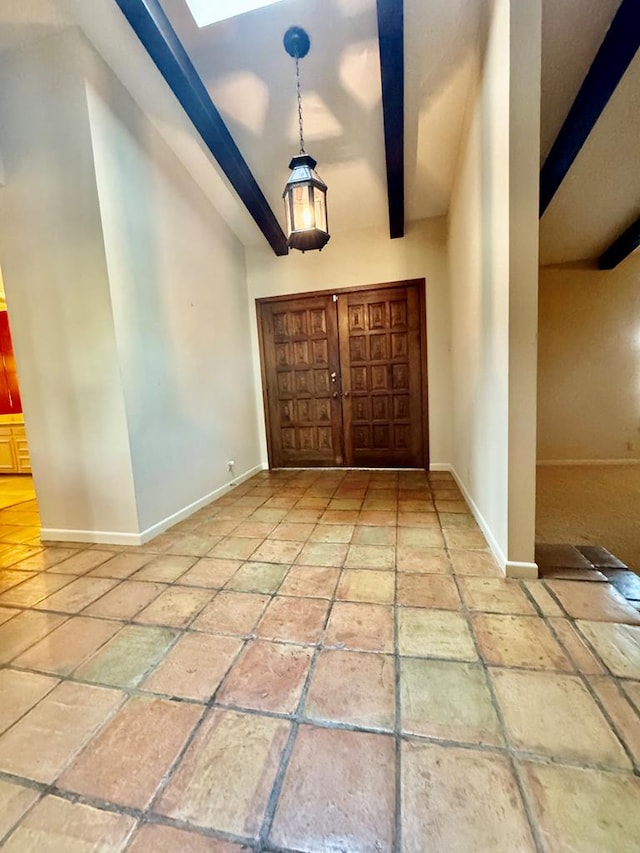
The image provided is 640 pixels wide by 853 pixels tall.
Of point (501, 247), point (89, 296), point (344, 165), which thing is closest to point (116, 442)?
point (89, 296)

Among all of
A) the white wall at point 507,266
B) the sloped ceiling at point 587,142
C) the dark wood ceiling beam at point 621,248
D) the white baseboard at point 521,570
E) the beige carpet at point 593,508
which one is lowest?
the beige carpet at point 593,508

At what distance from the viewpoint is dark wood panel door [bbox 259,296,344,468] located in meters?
4.19

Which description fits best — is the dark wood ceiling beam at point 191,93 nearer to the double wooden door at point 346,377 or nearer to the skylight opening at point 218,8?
the skylight opening at point 218,8

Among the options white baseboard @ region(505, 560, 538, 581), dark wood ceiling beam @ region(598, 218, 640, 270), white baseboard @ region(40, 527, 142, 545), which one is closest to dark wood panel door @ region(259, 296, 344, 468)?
white baseboard @ region(40, 527, 142, 545)

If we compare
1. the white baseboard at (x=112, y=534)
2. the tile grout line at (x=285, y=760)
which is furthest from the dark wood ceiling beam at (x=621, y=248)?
the white baseboard at (x=112, y=534)

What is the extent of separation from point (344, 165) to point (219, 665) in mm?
3761

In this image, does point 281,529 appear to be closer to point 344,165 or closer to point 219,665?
point 219,665

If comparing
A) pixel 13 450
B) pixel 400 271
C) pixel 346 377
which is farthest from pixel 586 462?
pixel 13 450

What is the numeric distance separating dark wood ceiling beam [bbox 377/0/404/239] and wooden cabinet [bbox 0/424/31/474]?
534 cm

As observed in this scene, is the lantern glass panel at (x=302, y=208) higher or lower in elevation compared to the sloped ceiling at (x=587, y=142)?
lower

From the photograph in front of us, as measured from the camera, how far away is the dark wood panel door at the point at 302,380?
165 inches

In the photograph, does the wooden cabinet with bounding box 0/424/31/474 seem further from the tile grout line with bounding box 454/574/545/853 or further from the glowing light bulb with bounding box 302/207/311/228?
the tile grout line with bounding box 454/574/545/853

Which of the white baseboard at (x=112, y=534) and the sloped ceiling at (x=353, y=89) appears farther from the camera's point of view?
the white baseboard at (x=112, y=534)

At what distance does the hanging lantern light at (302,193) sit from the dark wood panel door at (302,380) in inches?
66.2
